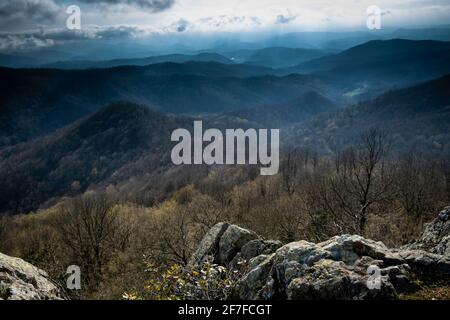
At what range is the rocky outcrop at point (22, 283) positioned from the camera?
10.0 m

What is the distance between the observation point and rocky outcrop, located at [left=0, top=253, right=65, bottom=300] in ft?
32.8

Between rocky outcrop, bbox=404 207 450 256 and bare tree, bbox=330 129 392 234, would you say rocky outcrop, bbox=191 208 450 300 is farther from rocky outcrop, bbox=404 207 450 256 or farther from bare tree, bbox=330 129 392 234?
bare tree, bbox=330 129 392 234

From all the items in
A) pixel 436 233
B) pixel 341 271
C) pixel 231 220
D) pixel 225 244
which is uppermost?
pixel 341 271

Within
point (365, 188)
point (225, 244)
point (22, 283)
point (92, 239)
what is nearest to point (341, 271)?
point (22, 283)

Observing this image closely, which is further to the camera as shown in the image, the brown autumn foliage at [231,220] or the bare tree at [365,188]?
the brown autumn foliage at [231,220]

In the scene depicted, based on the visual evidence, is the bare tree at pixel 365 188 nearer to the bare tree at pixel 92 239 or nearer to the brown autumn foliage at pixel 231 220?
the brown autumn foliage at pixel 231 220

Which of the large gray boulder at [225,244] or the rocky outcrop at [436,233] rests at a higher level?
the rocky outcrop at [436,233]

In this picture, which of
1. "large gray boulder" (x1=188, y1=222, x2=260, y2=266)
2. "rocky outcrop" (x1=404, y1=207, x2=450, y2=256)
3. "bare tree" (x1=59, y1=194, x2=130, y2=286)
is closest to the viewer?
"rocky outcrop" (x1=404, y1=207, x2=450, y2=256)

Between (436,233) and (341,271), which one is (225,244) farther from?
(341,271)

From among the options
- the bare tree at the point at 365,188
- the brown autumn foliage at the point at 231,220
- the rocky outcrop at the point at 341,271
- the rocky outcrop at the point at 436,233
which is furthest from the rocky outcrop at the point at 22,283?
the bare tree at the point at 365,188

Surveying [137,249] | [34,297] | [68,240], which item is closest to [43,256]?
[68,240]

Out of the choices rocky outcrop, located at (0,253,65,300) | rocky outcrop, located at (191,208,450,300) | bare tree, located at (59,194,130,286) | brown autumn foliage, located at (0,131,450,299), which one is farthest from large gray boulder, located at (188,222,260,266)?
bare tree, located at (59,194,130,286)

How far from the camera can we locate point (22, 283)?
36.3 ft
